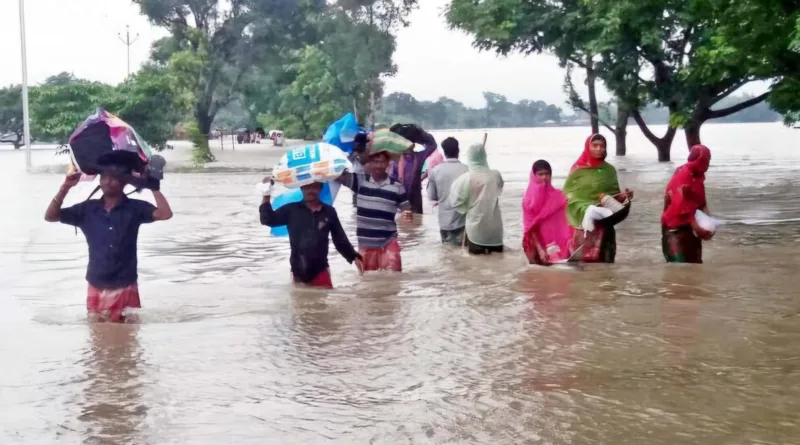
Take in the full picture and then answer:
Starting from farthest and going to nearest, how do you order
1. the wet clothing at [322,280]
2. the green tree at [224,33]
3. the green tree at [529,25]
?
the green tree at [224,33]
the green tree at [529,25]
the wet clothing at [322,280]

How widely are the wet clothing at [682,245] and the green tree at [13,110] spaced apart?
197 ft

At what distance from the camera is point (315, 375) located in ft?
18.0

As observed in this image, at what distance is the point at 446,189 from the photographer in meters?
11.1

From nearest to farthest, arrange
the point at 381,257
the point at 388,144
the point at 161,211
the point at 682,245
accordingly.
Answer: the point at 161,211
the point at 388,144
the point at 381,257
the point at 682,245

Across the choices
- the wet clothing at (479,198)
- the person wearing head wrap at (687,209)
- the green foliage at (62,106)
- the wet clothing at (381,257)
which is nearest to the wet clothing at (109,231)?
the wet clothing at (381,257)

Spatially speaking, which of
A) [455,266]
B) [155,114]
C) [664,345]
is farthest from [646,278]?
[155,114]

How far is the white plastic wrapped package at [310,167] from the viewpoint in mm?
7051

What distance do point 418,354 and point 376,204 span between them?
2534 millimetres

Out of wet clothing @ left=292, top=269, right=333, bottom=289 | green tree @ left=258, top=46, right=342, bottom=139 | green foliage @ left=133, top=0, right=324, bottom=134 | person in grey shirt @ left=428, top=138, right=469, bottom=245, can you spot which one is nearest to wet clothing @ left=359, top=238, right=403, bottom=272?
A: wet clothing @ left=292, top=269, right=333, bottom=289

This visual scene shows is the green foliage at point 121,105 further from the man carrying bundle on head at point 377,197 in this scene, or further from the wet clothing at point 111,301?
the wet clothing at point 111,301

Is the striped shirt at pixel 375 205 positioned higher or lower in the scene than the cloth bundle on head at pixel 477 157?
lower

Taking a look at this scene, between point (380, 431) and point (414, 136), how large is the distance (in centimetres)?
849

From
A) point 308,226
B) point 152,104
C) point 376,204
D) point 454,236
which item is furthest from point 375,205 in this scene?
point 152,104

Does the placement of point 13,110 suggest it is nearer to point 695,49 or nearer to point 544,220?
point 695,49
